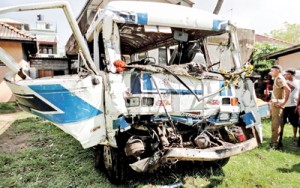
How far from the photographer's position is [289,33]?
46062 mm

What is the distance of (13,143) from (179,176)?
14.6 ft

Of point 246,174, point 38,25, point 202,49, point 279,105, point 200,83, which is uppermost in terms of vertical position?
point 38,25

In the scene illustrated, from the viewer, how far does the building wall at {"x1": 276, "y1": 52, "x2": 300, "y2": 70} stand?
11344mm

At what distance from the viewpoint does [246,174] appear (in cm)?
409

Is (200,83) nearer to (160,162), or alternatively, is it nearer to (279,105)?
(160,162)

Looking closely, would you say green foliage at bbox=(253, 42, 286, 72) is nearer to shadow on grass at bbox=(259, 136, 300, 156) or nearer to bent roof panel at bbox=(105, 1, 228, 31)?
shadow on grass at bbox=(259, 136, 300, 156)

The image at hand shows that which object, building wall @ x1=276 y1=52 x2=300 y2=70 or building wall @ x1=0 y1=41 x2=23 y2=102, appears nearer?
building wall @ x1=276 y1=52 x2=300 y2=70

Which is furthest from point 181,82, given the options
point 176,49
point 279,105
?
point 279,105

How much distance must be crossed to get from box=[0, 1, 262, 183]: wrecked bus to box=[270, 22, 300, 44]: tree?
158 ft

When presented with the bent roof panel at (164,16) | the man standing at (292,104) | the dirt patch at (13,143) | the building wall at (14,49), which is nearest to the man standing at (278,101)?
the man standing at (292,104)

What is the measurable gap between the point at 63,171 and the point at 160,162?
214 centimetres

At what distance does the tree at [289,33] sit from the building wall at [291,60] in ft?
125

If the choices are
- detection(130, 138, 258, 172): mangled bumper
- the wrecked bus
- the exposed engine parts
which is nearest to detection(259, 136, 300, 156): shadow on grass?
the wrecked bus

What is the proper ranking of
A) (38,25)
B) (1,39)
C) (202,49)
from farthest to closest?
1. (38,25)
2. (1,39)
3. (202,49)
